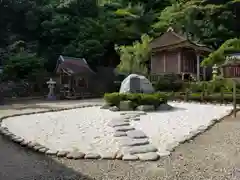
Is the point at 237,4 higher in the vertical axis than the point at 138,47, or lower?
higher

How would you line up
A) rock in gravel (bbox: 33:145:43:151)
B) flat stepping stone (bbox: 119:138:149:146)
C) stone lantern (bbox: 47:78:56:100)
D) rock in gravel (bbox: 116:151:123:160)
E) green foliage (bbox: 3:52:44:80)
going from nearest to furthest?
rock in gravel (bbox: 116:151:123:160) < rock in gravel (bbox: 33:145:43:151) < flat stepping stone (bbox: 119:138:149:146) < stone lantern (bbox: 47:78:56:100) < green foliage (bbox: 3:52:44:80)

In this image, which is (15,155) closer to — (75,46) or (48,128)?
(48,128)

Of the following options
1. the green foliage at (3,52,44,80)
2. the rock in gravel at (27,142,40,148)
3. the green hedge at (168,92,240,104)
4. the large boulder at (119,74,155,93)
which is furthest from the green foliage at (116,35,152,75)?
the rock in gravel at (27,142,40,148)

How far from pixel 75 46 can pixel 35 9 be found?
5.22 metres

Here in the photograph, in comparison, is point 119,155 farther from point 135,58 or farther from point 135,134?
point 135,58

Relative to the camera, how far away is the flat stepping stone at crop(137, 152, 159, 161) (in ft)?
13.9

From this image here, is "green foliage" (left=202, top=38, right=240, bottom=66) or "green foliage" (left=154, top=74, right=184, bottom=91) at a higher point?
"green foliage" (left=202, top=38, right=240, bottom=66)

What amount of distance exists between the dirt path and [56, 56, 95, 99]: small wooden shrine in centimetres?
1498

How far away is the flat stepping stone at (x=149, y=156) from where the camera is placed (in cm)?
425

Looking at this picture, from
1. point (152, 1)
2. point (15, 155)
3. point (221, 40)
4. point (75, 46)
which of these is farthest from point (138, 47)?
point (15, 155)

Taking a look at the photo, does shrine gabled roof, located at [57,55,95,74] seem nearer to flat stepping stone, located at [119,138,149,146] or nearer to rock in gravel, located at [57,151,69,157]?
flat stepping stone, located at [119,138,149,146]

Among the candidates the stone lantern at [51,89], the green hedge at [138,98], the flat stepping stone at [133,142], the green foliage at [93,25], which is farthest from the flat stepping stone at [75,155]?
the green foliage at [93,25]

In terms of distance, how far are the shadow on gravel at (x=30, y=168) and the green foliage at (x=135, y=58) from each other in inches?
625

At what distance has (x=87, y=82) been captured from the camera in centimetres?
2175
